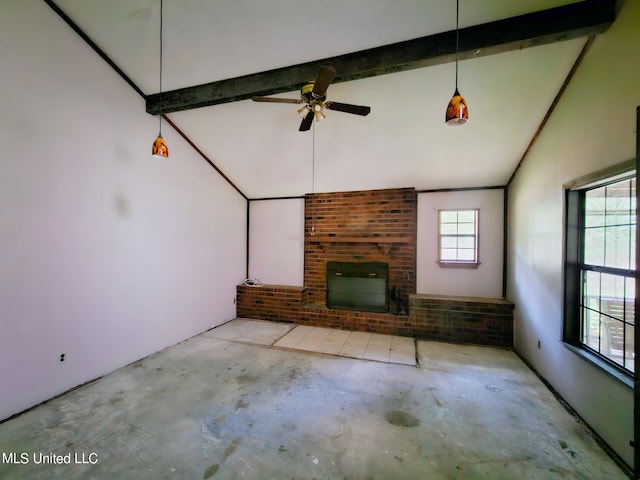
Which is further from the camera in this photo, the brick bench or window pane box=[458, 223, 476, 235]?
window pane box=[458, 223, 476, 235]

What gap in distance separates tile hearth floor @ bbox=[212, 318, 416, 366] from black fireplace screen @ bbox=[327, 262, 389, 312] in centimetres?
47

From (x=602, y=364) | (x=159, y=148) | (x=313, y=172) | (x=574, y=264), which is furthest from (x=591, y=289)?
(x=159, y=148)

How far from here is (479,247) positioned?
426 centimetres

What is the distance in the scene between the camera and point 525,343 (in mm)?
3379

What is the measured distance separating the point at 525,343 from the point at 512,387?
922 mm

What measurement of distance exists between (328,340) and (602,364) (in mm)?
2958

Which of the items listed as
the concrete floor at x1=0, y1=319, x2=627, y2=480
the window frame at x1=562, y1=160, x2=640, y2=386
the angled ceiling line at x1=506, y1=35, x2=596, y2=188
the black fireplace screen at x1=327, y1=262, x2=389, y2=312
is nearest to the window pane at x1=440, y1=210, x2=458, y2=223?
the angled ceiling line at x1=506, y1=35, x2=596, y2=188

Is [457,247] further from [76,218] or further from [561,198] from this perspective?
[76,218]

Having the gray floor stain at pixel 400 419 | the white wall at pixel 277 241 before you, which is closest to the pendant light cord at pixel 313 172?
the white wall at pixel 277 241

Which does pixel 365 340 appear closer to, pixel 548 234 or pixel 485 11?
pixel 548 234

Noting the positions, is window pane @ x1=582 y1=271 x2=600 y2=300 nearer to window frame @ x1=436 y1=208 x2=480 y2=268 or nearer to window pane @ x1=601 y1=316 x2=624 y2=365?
window pane @ x1=601 y1=316 x2=624 y2=365

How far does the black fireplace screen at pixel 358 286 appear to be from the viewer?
4.60 m

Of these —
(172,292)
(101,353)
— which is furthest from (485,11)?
(101,353)

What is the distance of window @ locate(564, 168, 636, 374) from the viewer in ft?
6.35
